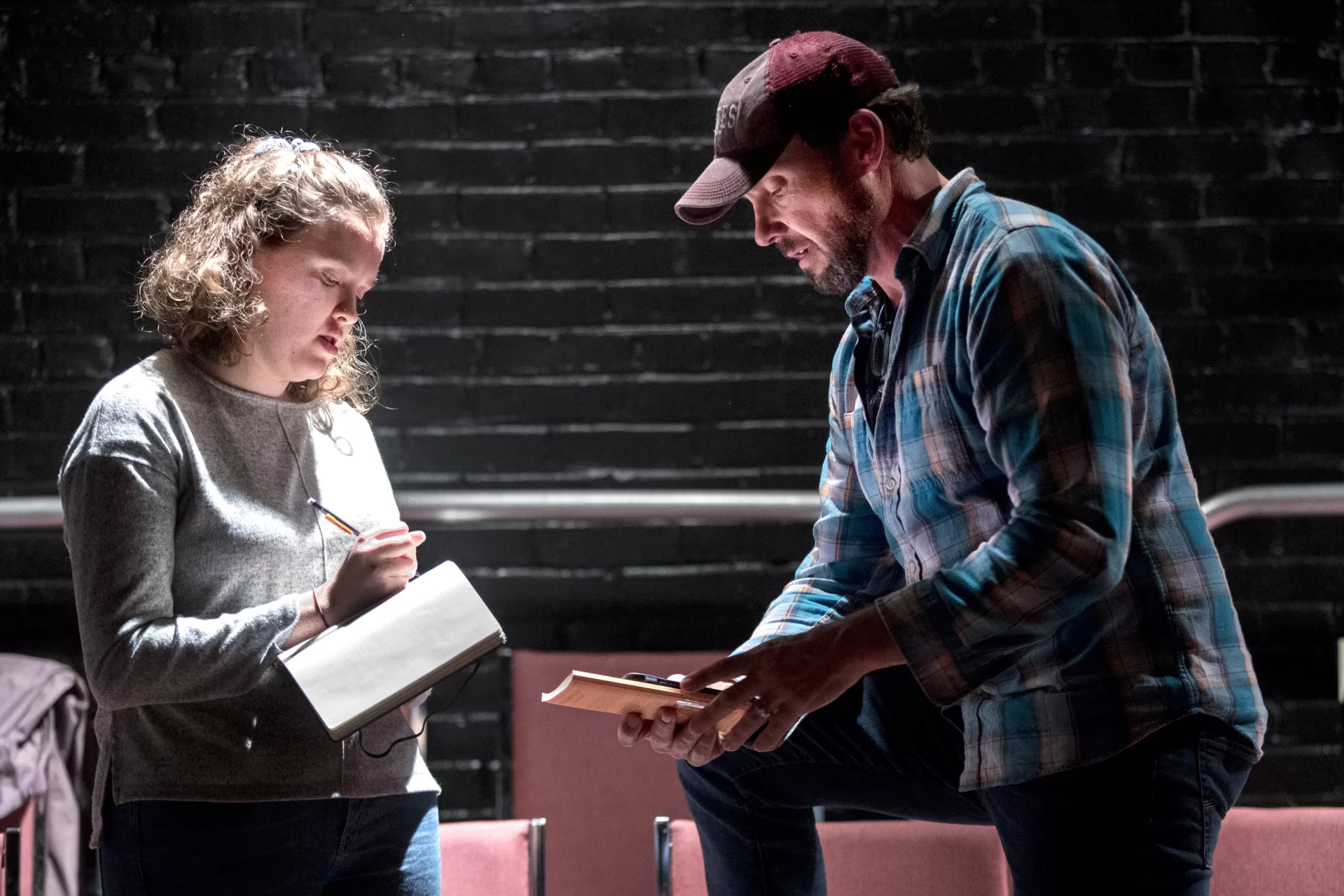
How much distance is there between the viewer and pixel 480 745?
2514 mm

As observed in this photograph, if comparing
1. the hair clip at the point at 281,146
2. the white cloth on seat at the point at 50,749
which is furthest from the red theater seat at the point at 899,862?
the hair clip at the point at 281,146

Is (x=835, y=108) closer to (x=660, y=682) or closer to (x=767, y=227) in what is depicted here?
(x=767, y=227)

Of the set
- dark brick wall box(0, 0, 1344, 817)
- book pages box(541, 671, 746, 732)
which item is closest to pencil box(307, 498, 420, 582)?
book pages box(541, 671, 746, 732)

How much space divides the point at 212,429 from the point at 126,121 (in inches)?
55.5

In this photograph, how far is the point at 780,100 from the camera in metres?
1.45

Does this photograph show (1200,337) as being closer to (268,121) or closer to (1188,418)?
(1188,418)

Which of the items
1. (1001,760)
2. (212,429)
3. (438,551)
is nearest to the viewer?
(1001,760)

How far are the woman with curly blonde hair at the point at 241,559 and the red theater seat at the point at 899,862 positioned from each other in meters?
0.54

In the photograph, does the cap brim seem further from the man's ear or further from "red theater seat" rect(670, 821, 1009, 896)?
"red theater seat" rect(670, 821, 1009, 896)

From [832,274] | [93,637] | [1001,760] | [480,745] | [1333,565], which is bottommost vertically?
[480,745]

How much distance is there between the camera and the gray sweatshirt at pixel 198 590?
132 cm

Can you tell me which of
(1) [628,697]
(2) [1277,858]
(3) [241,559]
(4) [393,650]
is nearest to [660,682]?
(1) [628,697]

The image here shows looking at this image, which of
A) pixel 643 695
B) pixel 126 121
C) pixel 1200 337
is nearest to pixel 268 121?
pixel 126 121

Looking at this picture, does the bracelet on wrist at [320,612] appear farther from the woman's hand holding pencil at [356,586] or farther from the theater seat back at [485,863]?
the theater seat back at [485,863]
